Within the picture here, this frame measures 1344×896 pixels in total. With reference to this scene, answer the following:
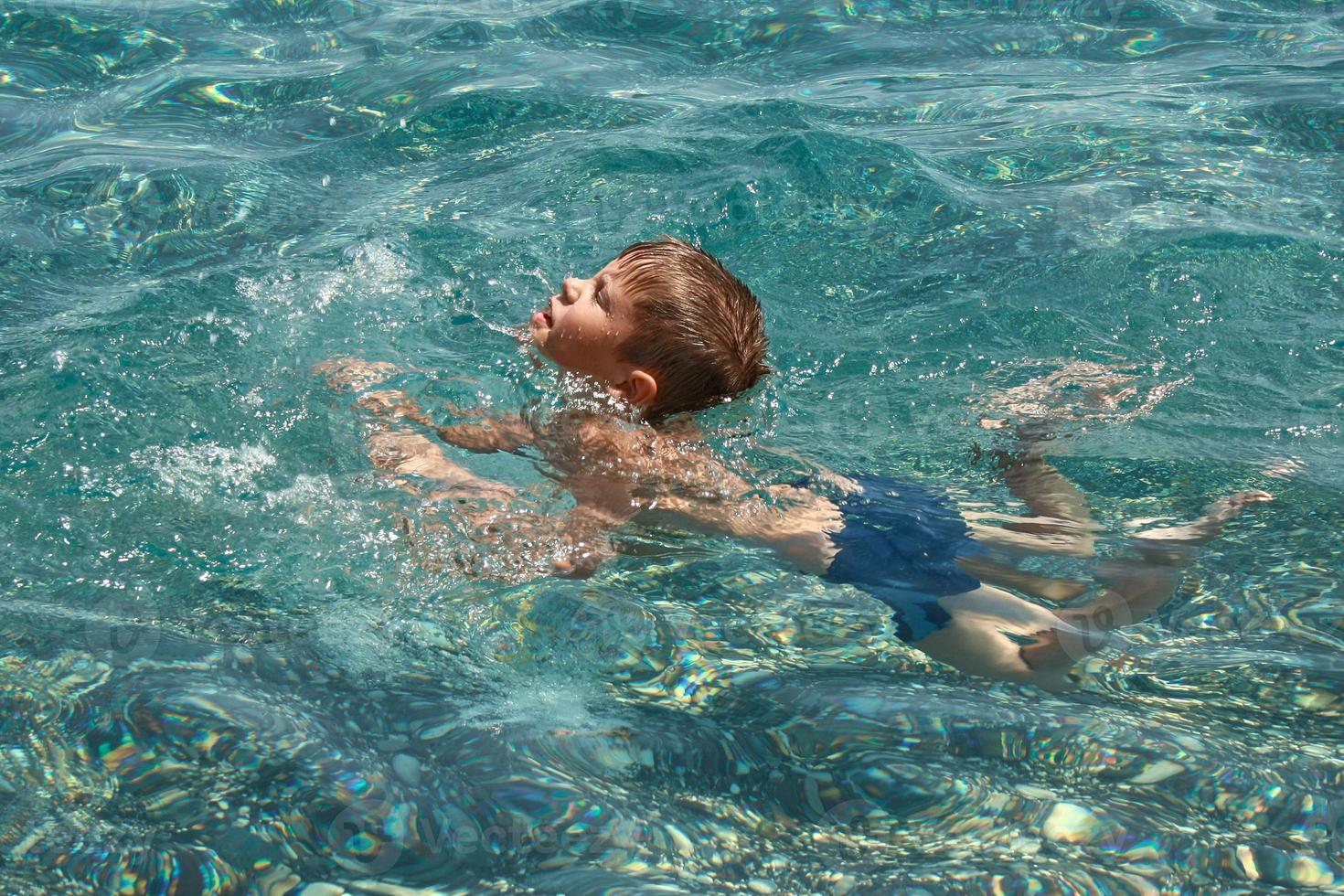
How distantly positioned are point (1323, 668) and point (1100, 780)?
0.72 meters

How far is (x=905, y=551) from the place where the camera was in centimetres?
337

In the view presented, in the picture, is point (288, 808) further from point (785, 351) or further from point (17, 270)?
point (17, 270)

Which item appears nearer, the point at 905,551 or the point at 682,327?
the point at 905,551

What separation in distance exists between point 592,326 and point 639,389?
0.77ft

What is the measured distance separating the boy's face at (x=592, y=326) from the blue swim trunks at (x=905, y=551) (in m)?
0.78

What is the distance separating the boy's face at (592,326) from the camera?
12.1ft

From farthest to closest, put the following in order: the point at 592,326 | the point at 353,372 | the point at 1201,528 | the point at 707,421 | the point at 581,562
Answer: the point at 353,372
the point at 707,421
the point at 592,326
the point at 1201,528
the point at 581,562

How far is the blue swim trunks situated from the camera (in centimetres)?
318

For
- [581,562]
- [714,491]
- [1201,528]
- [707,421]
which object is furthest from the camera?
[707,421]

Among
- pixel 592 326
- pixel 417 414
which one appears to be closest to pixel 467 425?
pixel 417 414

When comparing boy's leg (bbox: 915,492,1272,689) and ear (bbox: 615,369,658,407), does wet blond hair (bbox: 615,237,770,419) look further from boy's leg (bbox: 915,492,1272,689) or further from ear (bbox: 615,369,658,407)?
boy's leg (bbox: 915,492,1272,689)

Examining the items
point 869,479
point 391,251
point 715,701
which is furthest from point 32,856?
point 391,251

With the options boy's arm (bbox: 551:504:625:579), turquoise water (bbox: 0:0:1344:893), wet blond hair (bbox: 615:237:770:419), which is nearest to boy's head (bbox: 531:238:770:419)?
wet blond hair (bbox: 615:237:770:419)

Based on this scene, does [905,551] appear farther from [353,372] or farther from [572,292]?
[353,372]
